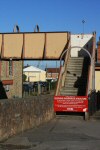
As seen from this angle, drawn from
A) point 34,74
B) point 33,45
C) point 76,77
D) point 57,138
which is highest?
point 33,45

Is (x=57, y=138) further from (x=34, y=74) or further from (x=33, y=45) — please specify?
(x=34, y=74)

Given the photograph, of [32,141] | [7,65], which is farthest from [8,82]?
[32,141]

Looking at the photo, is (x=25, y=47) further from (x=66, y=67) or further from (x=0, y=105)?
(x=0, y=105)

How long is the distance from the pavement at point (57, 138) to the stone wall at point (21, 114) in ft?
0.98

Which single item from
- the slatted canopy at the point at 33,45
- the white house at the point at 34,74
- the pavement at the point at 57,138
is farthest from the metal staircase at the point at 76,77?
the white house at the point at 34,74

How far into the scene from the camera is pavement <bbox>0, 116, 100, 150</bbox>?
1407 cm

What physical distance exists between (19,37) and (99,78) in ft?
40.7

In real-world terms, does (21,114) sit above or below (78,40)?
below

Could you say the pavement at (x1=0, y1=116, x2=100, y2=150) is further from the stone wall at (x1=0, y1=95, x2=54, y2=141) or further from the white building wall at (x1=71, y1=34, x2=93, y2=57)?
the white building wall at (x1=71, y1=34, x2=93, y2=57)

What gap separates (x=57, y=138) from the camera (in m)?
16.4

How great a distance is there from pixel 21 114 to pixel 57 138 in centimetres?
222

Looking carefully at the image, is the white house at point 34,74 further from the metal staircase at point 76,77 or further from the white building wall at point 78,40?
the metal staircase at point 76,77

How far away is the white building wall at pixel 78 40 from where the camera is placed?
36.2m

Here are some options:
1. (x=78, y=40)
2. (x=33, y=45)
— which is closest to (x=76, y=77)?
(x=33, y=45)
